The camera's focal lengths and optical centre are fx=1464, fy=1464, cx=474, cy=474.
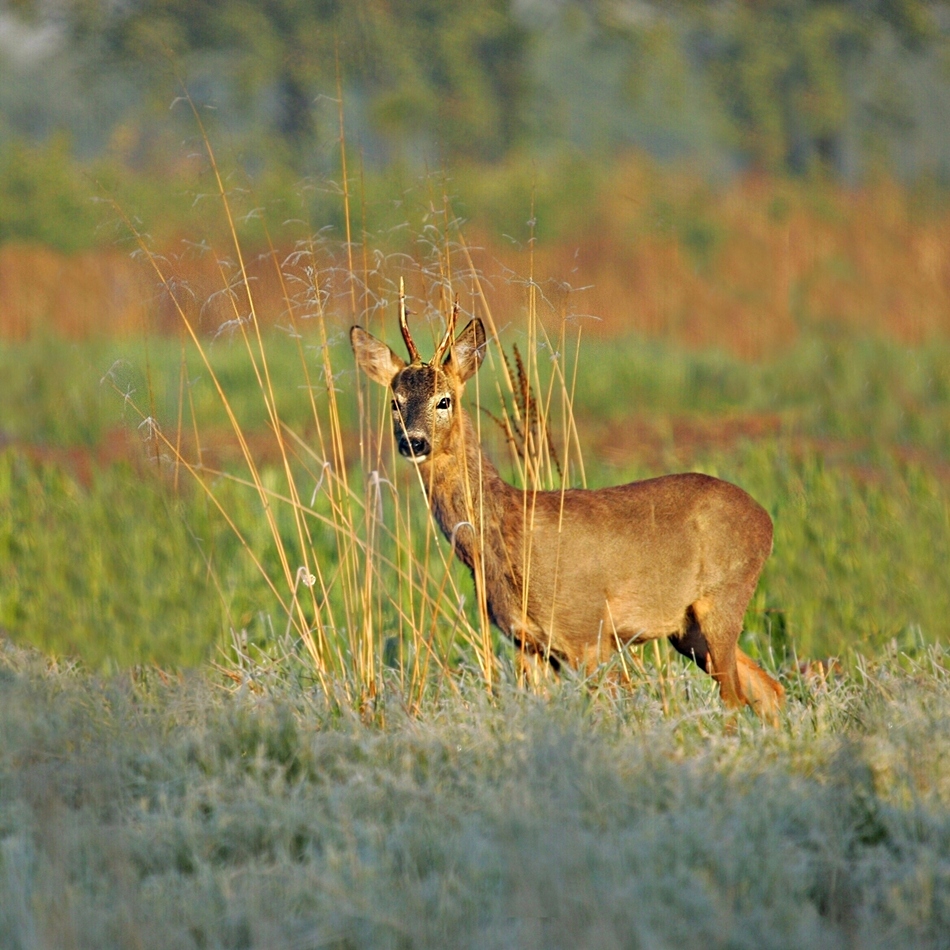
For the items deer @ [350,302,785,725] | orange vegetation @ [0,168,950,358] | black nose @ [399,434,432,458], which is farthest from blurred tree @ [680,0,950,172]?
black nose @ [399,434,432,458]

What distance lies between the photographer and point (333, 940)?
11.3ft

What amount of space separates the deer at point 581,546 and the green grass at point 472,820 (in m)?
0.33

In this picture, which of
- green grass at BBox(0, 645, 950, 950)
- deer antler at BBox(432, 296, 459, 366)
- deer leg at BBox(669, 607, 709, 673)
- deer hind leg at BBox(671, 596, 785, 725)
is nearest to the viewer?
green grass at BBox(0, 645, 950, 950)

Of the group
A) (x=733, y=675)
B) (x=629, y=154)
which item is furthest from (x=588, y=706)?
(x=629, y=154)

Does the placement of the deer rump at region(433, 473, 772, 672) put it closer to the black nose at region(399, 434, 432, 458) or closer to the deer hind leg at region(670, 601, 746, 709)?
the deer hind leg at region(670, 601, 746, 709)

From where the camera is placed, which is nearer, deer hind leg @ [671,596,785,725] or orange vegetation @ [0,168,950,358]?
deer hind leg @ [671,596,785,725]

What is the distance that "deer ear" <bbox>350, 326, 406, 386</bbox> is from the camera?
5.38 metres

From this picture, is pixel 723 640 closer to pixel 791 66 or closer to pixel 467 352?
pixel 467 352

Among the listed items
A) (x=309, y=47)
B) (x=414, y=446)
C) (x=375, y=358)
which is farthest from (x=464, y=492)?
(x=309, y=47)

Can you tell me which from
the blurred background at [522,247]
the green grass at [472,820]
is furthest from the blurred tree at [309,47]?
the green grass at [472,820]

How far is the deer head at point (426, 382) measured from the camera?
16.7 ft

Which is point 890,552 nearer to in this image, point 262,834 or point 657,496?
point 657,496

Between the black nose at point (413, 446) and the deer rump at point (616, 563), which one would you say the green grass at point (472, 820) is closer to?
the deer rump at point (616, 563)

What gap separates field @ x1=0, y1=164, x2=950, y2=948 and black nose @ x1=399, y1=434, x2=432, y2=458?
0.40 ft
